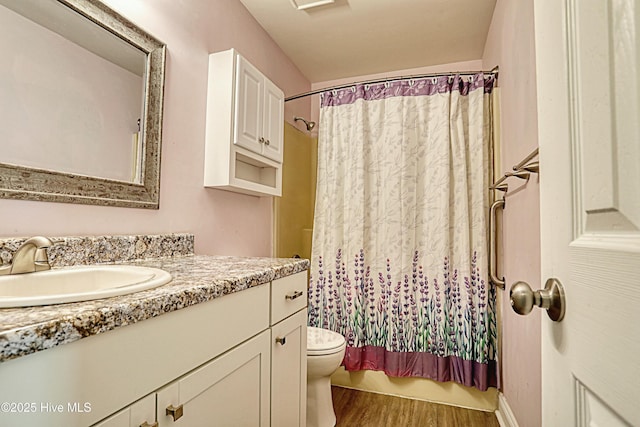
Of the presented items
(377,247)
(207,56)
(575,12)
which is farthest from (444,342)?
(207,56)

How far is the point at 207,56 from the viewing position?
170 cm

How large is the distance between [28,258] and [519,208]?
1.84 metres

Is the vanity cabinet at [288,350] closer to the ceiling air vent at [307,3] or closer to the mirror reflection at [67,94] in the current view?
the mirror reflection at [67,94]

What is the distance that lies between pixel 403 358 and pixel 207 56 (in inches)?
83.0

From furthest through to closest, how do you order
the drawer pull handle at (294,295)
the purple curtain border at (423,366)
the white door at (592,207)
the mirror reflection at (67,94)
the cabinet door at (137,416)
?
the purple curtain border at (423,366), the drawer pull handle at (294,295), the mirror reflection at (67,94), the cabinet door at (137,416), the white door at (592,207)

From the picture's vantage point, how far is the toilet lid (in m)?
1.70

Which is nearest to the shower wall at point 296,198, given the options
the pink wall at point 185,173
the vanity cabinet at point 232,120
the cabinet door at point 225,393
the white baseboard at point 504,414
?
the pink wall at point 185,173

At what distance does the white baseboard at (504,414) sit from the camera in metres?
1.66

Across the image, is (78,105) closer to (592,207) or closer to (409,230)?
(592,207)

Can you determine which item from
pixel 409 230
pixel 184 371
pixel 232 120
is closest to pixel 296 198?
pixel 409 230

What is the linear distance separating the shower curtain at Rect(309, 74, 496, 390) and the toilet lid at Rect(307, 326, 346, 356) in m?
0.31

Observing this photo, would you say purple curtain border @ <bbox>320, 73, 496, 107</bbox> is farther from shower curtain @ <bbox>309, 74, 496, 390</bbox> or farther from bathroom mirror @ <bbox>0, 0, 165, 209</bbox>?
bathroom mirror @ <bbox>0, 0, 165, 209</bbox>

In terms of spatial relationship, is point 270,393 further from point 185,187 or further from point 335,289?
point 335,289

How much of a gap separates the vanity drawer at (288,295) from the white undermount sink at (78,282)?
39 centimetres
